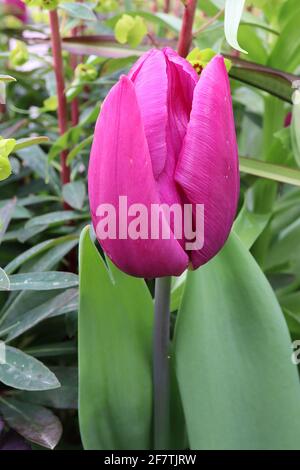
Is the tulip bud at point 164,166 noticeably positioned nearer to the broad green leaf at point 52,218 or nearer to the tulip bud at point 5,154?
the tulip bud at point 5,154

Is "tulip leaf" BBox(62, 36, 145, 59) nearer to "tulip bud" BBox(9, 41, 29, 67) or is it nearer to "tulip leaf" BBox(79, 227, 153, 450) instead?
"tulip bud" BBox(9, 41, 29, 67)

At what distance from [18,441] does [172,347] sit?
0.12 metres

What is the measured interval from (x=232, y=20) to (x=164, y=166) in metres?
0.10

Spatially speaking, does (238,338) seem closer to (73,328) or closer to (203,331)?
(203,331)

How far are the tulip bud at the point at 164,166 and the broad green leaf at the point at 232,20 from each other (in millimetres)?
35

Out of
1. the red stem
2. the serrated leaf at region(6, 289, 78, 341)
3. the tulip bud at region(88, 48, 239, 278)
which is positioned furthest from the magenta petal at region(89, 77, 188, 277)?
the red stem

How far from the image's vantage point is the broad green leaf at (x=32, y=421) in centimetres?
36

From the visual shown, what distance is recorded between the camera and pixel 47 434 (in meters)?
0.36

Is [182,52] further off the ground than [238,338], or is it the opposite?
[182,52]

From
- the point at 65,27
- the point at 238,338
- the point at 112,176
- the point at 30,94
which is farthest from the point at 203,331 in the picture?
the point at 30,94

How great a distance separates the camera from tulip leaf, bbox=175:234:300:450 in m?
0.34

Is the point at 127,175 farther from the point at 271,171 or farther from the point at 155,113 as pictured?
the point at 271,171

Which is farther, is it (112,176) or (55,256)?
(55,256)

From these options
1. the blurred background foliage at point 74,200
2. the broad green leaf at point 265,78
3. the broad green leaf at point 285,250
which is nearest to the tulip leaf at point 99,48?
the blurred background foliage at point 74,200
